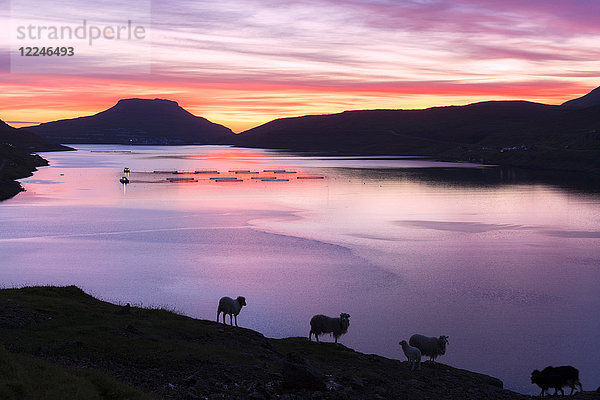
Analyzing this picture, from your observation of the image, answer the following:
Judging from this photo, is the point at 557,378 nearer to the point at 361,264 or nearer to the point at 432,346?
the point at 432,346

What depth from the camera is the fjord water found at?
99.3 ft

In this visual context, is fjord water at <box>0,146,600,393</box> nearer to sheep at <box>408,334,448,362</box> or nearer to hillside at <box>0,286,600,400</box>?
sheep at <box>408,334,448,362</box>

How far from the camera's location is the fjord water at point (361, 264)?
99.3 ft

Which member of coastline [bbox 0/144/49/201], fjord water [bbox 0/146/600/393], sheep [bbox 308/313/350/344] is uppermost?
coastline [bbox 0/144/49/201]

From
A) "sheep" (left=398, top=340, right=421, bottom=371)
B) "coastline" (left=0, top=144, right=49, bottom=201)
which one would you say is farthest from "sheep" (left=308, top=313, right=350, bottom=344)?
"coastline" (left=0, top=144, right=49, bottom=201)

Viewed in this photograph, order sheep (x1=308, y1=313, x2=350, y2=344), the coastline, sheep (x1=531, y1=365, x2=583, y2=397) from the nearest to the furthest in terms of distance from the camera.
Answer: sheep (x1=531, y1=365, x2=583, y2=397) < sheep (x1=308, y1=313, x2=350, y2=344) < the coastline

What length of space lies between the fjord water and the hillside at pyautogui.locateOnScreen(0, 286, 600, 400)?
462cm

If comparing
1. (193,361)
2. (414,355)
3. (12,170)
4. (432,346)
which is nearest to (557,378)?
(432,346)

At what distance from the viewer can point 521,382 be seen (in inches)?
954

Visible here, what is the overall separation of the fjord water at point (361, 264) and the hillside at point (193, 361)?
15.2 feet

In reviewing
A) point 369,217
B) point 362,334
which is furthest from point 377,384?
point 369,217

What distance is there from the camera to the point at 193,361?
19.6m

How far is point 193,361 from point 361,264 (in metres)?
28.2

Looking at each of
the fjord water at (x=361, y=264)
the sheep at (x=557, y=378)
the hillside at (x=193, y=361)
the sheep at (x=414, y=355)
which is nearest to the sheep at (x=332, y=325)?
the hillside at (x=193, y=361)
